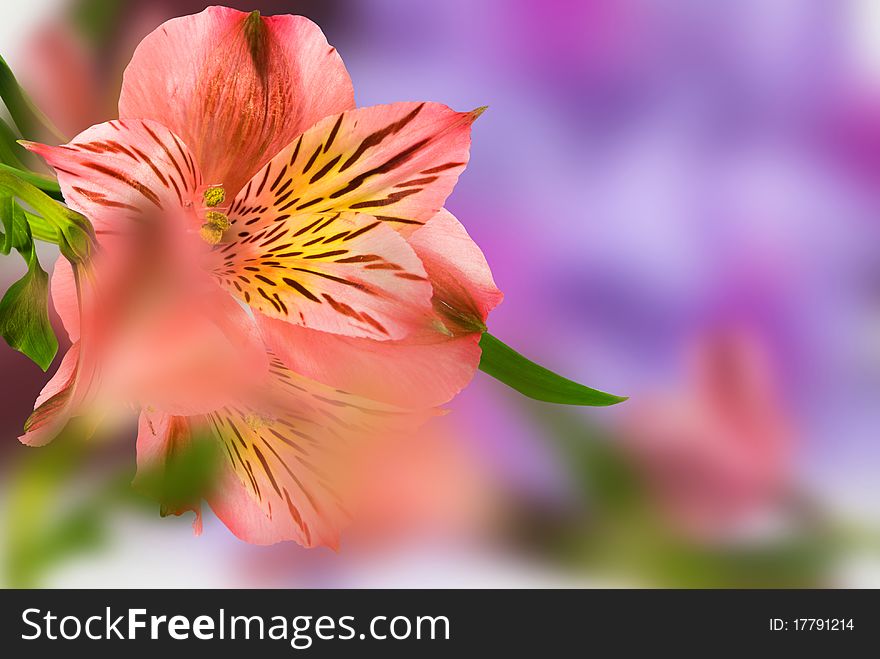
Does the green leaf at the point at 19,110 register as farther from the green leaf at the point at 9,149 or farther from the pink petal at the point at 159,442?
the pink petal at the point at 159,442

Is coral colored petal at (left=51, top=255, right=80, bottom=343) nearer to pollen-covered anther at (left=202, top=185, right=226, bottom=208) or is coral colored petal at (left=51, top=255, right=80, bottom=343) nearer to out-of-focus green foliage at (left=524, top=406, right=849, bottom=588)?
pollen-covered anther at (left=202, top=185, right=226, bottom=208)

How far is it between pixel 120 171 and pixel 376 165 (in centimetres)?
12

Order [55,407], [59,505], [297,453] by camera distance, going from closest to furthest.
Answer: [55,407]
[297,453]
[59,505]

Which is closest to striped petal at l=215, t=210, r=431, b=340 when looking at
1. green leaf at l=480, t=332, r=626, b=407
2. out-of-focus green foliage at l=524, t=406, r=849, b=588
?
green leaf at l=480, t=332, r=626, b=407

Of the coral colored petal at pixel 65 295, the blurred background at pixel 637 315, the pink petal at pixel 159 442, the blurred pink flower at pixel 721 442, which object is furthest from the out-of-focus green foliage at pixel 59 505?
the blurred pink flower at pixel 721 442

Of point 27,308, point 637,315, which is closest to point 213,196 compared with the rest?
point 27,308

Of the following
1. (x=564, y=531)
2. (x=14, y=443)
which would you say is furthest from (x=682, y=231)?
(x=14, y=443)

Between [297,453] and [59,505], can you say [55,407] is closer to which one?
[297,453]

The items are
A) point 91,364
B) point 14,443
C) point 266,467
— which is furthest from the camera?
point 14,443

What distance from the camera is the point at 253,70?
1.43ft

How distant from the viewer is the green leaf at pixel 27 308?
0.44 meters

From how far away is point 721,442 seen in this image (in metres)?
0.66

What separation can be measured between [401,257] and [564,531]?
0.31 meters

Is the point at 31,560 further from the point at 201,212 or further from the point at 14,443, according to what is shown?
the point at 201,212
